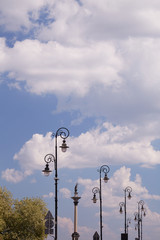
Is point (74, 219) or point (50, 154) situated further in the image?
point (74, 219)

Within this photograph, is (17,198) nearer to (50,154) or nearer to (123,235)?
(123,235)

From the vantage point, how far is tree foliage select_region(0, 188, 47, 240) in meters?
55.7

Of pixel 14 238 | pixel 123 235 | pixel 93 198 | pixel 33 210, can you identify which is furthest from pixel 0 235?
pixel 123 235

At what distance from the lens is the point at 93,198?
146ft

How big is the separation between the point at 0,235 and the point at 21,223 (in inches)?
125

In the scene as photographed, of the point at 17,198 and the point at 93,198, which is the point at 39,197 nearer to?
the point at 17,198

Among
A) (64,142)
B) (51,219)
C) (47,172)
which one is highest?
(64,142)

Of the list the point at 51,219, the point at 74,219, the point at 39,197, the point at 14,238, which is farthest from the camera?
the point at 39,197

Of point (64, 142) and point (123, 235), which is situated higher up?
point (64, 142)

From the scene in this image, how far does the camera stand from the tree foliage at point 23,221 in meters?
55.7

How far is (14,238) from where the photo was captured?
54969 mm

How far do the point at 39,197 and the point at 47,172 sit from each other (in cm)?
3372

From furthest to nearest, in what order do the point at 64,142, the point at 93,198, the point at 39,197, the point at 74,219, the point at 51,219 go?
1. the point at 39,197
2. the point at 93,198
3. the point at 74,219
4. the point at 64,142
5. the point at 51,219

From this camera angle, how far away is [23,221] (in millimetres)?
56438
